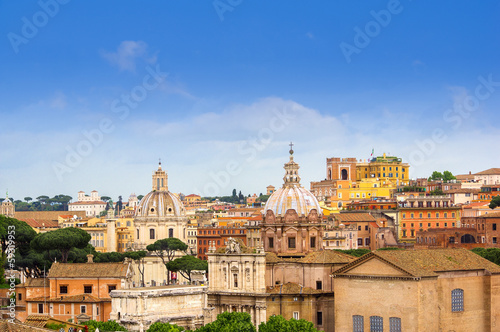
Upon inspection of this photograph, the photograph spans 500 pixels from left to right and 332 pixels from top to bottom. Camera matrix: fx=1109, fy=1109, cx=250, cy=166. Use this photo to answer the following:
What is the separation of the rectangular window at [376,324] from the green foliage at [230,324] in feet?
20.4

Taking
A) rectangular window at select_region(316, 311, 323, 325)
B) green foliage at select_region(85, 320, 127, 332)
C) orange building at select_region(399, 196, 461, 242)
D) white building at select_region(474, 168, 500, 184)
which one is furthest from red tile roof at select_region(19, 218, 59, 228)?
green foliage at select_region(85, 320, 127, 332)

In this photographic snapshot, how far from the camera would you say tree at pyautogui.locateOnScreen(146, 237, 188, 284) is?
396 ft

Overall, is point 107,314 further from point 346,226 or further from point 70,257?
point 346,226

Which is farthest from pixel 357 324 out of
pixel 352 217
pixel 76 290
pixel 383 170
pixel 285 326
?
pixel 383 170

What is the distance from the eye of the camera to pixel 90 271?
70.3 meters

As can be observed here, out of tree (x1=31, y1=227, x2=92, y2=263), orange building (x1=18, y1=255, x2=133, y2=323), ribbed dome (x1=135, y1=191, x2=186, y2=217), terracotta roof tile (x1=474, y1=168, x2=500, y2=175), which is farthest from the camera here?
terracotta roof tile (x1=474, y1=168, x2=500, y2=175)

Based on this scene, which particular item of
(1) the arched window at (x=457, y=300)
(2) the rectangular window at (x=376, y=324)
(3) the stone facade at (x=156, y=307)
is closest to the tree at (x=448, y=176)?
(3) the stone facade at (x=156, y=307)

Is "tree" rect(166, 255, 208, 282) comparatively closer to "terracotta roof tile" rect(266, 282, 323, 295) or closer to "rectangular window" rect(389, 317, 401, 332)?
"terracotta roof tile" rect(266, 282, 323, 295)

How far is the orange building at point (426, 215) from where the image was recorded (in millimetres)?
110625

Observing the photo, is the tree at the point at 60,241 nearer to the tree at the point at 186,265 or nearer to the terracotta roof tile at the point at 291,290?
the tree at the point at 186,265

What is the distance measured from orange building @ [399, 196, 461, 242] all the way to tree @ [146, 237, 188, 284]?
24.5 meters

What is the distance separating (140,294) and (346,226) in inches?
1888

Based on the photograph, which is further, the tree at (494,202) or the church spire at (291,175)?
the tree at (494,202)

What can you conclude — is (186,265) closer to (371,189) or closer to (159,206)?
(159,206)
